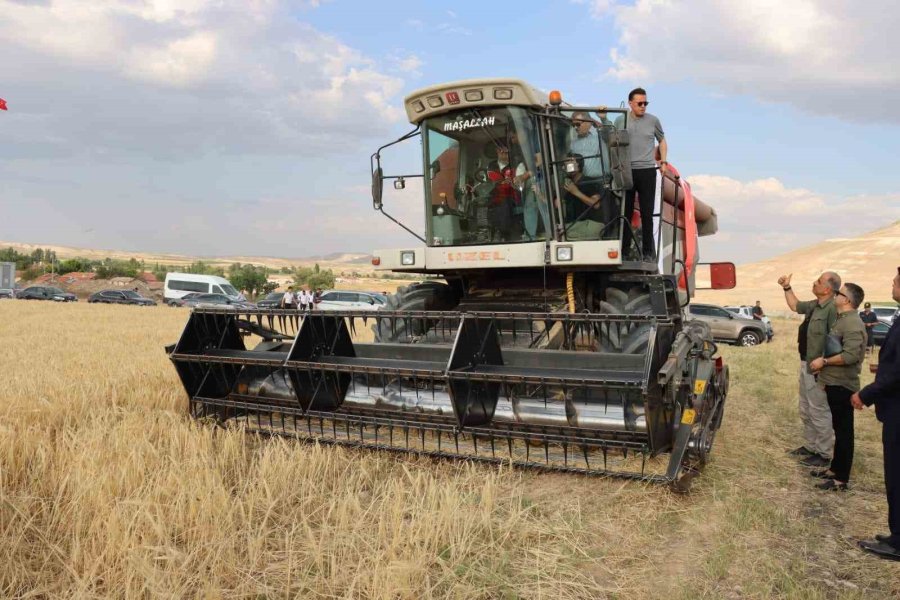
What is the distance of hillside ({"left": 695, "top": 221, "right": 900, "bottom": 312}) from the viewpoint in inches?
1962

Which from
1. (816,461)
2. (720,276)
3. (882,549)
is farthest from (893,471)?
(720,276)

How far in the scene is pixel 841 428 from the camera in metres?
4.95

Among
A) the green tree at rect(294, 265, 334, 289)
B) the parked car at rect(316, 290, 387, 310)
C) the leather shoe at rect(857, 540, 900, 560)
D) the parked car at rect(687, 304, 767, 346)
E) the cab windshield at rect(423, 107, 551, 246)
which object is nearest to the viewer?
the leather shoe at rect(857, 540, 900, 560)

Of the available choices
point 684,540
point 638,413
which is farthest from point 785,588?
point 638,413

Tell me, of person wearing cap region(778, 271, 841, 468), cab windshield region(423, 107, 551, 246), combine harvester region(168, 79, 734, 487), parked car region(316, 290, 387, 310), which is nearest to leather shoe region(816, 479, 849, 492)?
person wearing cap region(778, 271, 841, 468)

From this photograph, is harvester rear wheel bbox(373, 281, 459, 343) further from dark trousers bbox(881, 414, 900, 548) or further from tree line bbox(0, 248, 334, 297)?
tree line bbox(0, 248, 334, 297)

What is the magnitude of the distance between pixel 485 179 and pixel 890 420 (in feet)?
11.8

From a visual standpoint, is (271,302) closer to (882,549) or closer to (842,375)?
(842,375)

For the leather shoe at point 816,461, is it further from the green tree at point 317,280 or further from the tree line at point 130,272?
the green tree at point 317,280

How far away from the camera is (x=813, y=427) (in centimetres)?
551

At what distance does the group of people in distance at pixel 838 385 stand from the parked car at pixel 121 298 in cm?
3708

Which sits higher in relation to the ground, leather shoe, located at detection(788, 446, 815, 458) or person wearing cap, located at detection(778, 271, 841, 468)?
person wearing cap, located at detection(778, 271, 841, 468)

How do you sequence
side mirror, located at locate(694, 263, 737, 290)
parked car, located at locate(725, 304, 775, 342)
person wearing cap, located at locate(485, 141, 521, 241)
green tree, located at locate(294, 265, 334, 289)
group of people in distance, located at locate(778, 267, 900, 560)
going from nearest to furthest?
group of people in distance, located at locate(778, 267, 900, 560) → person wearing cap, located at locate(485, 141, 521, 241) → side mirror, located at locate(694, 263, 737, 290) → parked car, located at locate(725, 304, 775, 342) → green tree, located at locate(294, 265, 334, 289)

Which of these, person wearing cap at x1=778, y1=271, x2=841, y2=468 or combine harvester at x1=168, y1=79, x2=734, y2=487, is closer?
combine harvester at x1=168, y1=79, x2=734, y2=487
